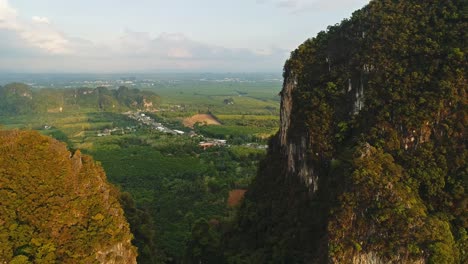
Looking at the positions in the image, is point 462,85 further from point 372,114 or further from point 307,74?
point 307,74

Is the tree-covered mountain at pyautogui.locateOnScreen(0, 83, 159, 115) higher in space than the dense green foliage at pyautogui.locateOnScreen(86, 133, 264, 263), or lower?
higher

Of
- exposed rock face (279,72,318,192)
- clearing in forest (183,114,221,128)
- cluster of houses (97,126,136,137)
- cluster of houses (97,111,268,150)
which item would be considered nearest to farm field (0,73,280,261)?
clearing in forest (183,114,221,128)

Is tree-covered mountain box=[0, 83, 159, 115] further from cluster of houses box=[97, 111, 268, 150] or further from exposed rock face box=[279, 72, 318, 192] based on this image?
exposed rock face box=[279, 72, 318, 192]

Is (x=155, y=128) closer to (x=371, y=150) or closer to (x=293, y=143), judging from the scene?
(x=293, y=143)

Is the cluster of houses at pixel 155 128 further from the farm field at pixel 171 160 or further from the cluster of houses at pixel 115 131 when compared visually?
the farm field at pixel 171 160

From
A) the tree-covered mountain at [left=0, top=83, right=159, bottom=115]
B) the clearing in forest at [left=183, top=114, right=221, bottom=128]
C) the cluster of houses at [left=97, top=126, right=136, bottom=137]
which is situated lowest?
the cluster of houses at [left=97, top=126, right=136, bottom=137]
